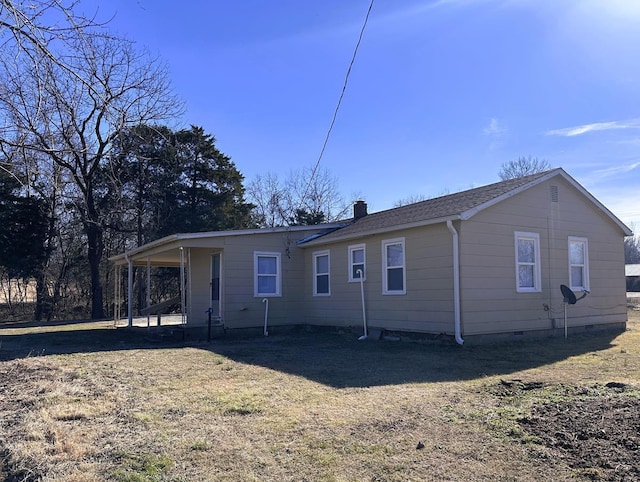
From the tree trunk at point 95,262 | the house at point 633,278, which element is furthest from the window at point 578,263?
the house at point 633,278

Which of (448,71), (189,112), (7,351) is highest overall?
→ (448,71)

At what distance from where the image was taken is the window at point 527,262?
1133 cm

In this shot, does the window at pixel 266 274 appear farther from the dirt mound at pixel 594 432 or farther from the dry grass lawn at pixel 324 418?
the dirt mound at pixel 594 432

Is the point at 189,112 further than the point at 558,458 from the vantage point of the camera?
Yes

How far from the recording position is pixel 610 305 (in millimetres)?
13422

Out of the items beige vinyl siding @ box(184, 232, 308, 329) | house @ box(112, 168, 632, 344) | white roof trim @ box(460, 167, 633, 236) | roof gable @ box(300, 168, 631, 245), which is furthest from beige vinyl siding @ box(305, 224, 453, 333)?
beige vinyl siding @ box(184, 232, 308, 329)

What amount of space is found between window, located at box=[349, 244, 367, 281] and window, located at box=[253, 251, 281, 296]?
2318mm

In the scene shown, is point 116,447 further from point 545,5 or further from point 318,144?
point 318,144

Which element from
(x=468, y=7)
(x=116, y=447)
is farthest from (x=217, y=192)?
(x=116, y=447)

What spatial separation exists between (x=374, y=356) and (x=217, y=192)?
840 inches

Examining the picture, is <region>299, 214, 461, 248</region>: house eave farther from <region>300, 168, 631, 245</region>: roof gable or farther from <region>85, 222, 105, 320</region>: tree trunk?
<region>85, 222, 105, 320</region>: tree trunk

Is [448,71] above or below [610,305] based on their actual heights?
above

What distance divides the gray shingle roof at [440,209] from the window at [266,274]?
4.88 feet

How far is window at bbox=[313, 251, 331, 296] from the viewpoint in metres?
14.2
